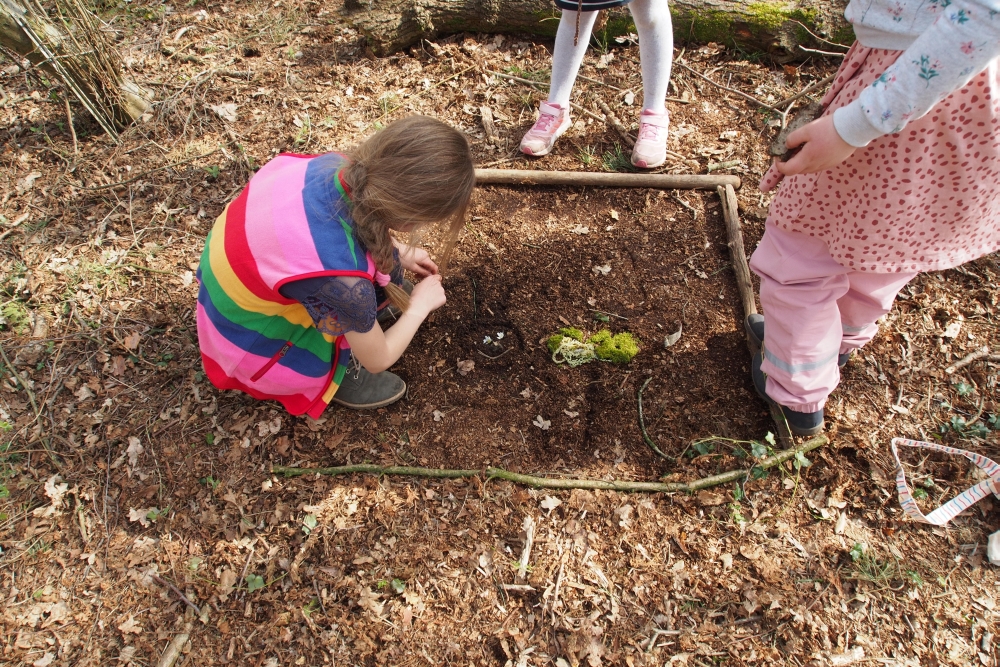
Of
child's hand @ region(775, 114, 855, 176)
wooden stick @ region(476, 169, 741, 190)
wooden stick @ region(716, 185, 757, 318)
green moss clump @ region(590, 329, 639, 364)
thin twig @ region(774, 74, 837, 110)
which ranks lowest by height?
green moss clump @ region(590, 329, 639, 364)

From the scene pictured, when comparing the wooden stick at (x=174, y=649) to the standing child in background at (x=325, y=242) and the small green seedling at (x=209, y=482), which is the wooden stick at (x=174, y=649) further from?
the standing child in background at (x=325, y=242)

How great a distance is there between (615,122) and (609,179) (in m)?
0.52

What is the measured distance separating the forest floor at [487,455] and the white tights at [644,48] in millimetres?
326

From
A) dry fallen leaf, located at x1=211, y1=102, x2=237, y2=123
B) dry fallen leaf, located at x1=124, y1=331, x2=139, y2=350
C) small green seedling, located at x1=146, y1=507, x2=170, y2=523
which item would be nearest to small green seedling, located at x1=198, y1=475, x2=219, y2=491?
small green seedling, located at x1=146, y1=507, x2=170, y2=523

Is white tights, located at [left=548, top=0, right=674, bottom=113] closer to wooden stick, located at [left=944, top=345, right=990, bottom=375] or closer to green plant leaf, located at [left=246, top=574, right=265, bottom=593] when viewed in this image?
wooden stick, located at [left=944, top=345, right=990, bottom=375]

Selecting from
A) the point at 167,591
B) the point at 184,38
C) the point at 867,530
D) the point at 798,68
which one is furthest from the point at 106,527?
the point at 798,68

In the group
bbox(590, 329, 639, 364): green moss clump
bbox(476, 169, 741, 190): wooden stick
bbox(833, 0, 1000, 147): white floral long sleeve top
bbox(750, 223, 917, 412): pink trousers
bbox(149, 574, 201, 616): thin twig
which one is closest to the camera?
bbox(833, 0, 1000, 147): white floral long sleeve top

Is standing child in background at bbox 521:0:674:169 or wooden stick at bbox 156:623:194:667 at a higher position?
standing child in background at bbox 521:0:674:169

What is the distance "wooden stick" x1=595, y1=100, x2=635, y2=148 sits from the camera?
11.2 feet

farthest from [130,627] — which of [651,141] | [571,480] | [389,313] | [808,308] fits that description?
[651,141]

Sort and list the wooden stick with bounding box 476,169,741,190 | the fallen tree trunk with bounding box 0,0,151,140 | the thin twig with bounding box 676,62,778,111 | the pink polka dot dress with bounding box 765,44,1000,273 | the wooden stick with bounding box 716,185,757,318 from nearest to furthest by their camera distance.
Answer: the pink polka dot dress with bounding box 765,44,1000,273 < the wooden stick with bounding box 716,185,757,318 < the fallen tree trunk with bounding box 0,0,151,140 < the wooden stick with bounding box 476,169,741,190 < the thin twig with bounding box 676,62,778,111

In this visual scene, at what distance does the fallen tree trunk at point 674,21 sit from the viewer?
358 centimetres

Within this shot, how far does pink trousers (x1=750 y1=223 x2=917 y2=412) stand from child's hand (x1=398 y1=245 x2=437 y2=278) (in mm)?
1373

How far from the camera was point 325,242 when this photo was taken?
179 cm
